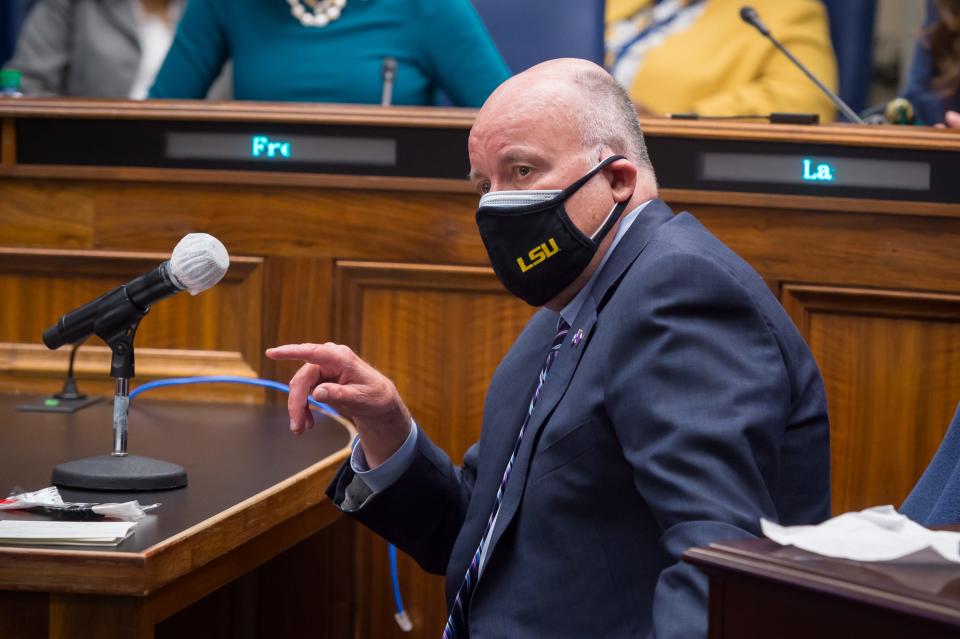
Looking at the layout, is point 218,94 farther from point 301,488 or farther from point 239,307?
point 301,488

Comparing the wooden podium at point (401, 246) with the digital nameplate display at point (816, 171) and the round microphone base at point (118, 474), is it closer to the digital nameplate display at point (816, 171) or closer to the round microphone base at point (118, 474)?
the digital nameplate display at point (816, 171)

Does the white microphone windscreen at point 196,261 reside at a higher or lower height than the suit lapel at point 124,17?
lower

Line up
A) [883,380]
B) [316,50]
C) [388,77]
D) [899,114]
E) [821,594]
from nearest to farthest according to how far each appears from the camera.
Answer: [821,594] < [883,380] < [899,114] < [388,77] < [316,50]

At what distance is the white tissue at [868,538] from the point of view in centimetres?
72

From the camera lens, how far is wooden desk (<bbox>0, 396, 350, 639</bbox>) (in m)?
1.14

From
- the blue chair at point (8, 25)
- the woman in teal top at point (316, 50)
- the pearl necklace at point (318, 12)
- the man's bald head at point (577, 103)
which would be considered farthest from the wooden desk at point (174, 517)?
the blue chair at point (8, 25)

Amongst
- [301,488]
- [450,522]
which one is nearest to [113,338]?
[301,488]

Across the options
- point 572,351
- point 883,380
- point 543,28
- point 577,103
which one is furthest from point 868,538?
point 543,28

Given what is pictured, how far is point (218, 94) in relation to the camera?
11.1ft

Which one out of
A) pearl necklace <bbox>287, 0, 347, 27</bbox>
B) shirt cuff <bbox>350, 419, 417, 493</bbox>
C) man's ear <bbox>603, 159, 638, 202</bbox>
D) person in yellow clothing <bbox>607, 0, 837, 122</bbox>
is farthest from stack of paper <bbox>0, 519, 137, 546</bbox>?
person in yellow clothing <bbox>607, 0, 837, 122</bbox>

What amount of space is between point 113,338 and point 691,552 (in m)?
0.78

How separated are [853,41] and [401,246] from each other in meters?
1.83

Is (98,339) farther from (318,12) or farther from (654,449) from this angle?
(654,449)

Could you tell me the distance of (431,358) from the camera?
2.03 m
